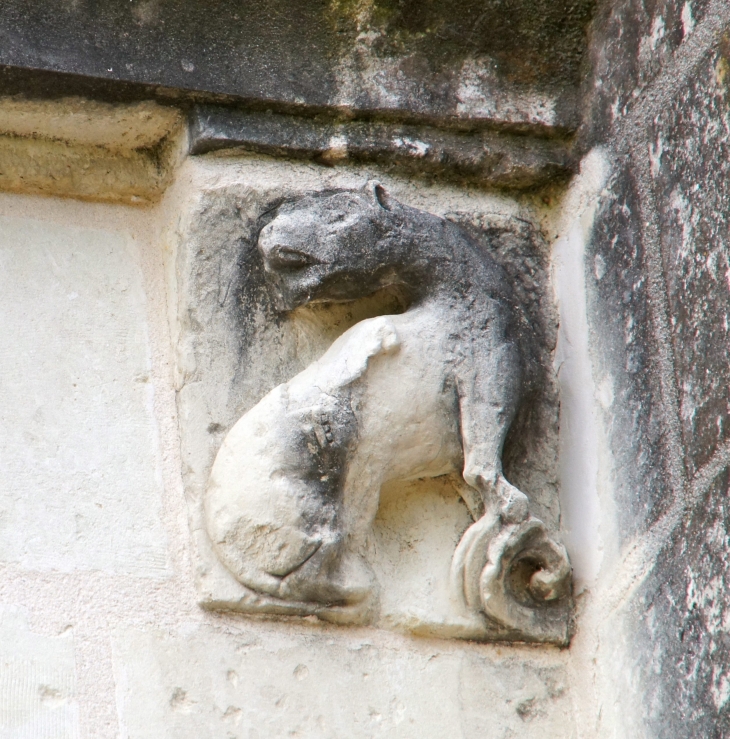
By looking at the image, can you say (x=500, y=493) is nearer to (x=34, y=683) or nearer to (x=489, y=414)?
(x=489, y=414)

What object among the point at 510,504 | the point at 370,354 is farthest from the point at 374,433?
the point at 510,504

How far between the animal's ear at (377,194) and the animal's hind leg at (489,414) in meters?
0.24

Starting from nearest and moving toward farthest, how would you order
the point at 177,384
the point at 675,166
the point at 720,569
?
the point at 720,569
the point at 675,166
the point at 177,384

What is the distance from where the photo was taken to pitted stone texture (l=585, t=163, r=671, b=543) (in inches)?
68.6

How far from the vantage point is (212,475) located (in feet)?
5.90

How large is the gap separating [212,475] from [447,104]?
2.18 feet

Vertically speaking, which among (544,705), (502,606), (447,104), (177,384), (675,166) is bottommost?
(544,705)

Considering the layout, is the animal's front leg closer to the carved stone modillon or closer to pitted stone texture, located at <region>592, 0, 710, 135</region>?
the carved stone modillon

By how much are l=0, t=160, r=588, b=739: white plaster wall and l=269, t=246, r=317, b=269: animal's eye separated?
0.53 ft

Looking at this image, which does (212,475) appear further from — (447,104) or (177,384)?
(447,104)

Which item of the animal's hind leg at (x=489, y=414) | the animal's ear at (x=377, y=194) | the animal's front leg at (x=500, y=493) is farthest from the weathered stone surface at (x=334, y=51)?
the animal's front leg at (x=500, y=493)

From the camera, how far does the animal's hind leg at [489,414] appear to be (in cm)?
179

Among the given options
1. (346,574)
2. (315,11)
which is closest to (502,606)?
(346,574)

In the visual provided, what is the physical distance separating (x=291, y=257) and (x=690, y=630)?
74 cm
